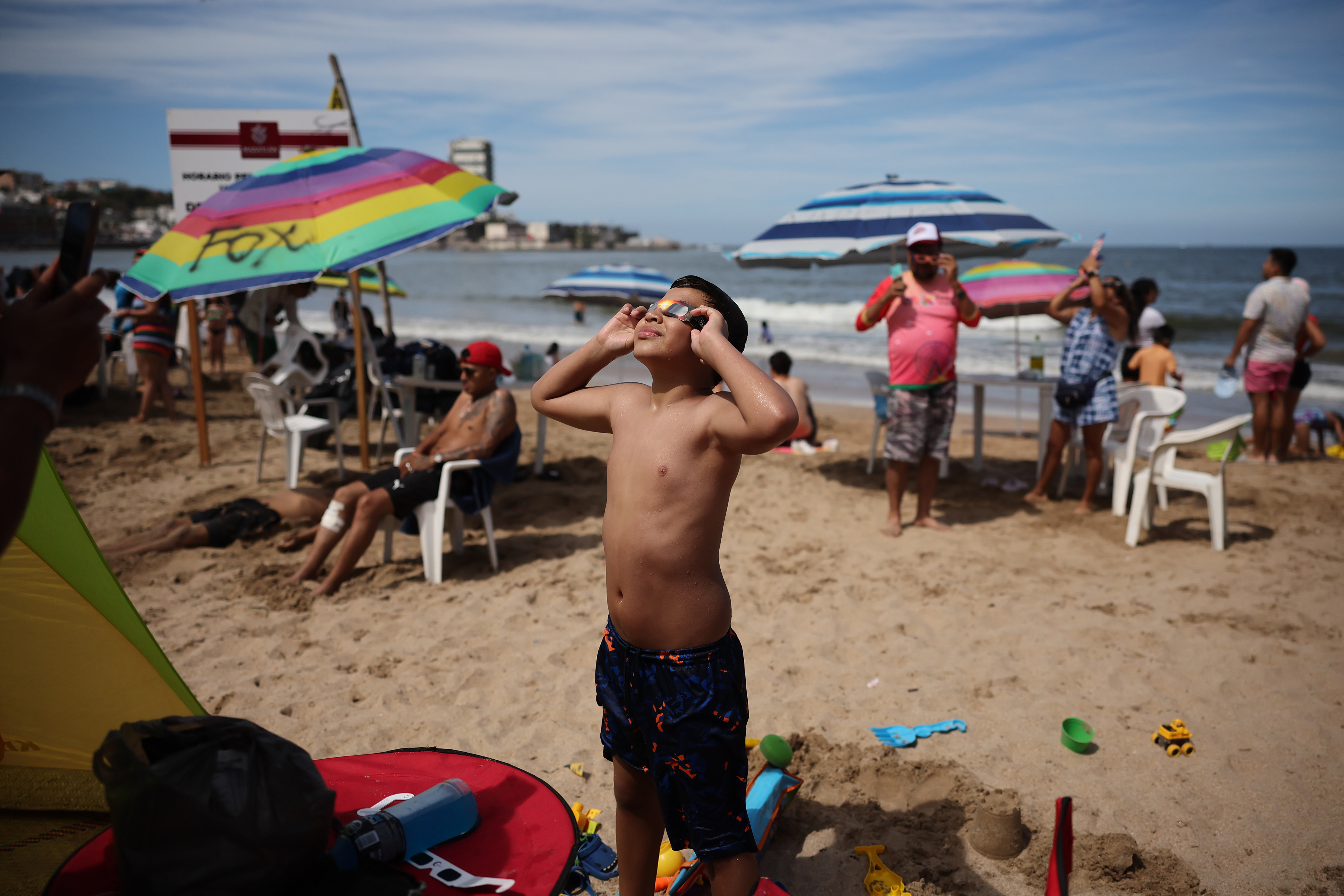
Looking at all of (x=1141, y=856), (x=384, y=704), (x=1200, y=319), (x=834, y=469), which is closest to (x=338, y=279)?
(x=834, y=469)

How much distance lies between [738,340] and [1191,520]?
549 cm

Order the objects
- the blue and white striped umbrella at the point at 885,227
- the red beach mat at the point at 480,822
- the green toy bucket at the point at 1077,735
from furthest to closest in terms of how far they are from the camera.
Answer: the blue and white striped umbrella at the point at 885,227 → the green toy bucket at the point at 1077,735 → the red beach mat at the point at 480,822

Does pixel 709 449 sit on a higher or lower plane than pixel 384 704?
higher

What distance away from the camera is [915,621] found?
173 inches

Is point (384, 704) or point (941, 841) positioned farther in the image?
point (384, 704)

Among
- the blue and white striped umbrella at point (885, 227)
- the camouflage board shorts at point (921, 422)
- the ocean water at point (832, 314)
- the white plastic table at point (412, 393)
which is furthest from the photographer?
the ocean water at point (832, 314)

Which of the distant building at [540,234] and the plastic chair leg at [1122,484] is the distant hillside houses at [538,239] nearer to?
the distant building at [540,234]

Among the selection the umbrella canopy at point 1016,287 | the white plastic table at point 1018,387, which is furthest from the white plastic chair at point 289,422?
the umbrella canopy at point 1016,287

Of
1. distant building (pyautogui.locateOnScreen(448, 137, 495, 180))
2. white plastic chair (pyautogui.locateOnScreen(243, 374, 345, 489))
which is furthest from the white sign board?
distant building (pyautogui.locateOnScreen(448, 137, 495, 180))

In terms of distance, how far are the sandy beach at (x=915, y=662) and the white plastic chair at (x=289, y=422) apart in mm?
501

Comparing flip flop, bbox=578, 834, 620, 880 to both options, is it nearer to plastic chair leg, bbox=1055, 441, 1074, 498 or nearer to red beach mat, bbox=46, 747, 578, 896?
red beach mat, bbox=46, 747, 578, 896

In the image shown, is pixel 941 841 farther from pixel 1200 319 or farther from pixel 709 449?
pixel 1200 319

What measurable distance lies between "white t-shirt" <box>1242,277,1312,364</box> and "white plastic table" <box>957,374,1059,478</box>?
7.68 feet

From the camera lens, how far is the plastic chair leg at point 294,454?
6.57 m
